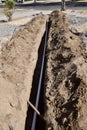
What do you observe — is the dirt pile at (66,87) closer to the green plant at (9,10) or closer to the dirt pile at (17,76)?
the dirt pile at (17,76)

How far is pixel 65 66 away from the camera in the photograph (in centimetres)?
1317

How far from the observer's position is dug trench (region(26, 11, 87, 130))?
348 inches

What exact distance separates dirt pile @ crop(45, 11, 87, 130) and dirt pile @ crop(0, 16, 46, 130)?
85cm

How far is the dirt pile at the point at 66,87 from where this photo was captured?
346 inches

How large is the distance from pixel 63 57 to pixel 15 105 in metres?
4.68

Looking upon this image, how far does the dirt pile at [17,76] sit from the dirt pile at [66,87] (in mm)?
846

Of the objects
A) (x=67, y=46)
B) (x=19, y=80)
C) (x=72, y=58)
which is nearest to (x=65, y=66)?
(x=72, y=58)

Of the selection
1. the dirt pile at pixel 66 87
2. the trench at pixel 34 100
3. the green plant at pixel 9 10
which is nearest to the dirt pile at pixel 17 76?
the trench at pixel 34 100

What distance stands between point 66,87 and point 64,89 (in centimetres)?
13

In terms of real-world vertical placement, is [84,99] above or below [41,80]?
above

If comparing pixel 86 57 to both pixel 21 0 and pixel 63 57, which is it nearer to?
pixel 63 57

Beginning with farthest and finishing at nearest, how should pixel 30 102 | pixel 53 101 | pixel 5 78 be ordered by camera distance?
pixel 5 78 → pixel 30 102 → pixel 53 101

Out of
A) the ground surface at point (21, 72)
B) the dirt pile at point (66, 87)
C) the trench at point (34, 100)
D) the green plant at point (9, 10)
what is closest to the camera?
the dirt pile at point (66, 87)

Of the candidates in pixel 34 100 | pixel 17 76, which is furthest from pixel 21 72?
pixel 34 100
